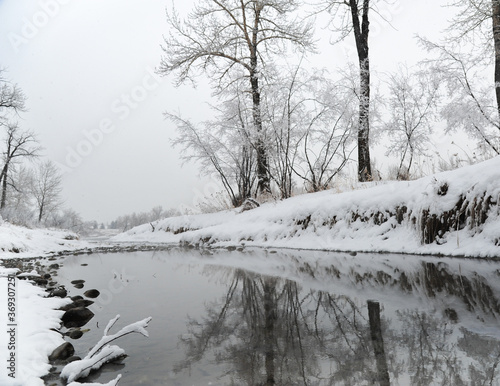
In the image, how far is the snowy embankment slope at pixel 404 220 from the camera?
13.8ft

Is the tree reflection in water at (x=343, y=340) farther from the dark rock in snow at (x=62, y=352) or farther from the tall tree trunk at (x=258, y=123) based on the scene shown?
the tall tree trunk at (x=258, y=123)

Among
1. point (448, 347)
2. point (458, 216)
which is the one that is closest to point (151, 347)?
point (448, 347)

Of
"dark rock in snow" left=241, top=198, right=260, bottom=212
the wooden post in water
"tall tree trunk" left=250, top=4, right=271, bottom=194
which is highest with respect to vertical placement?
"tall tree trunk" left=250, top=4, right=271, bottom=194

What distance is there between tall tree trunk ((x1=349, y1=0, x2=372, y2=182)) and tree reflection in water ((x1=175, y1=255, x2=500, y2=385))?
25.7ft

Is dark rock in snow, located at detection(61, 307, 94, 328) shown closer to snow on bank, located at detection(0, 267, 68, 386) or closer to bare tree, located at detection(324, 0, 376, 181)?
snow on bank, located at detection(0, 267, 68, 386)

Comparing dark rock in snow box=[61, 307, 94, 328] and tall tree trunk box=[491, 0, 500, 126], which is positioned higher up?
tall tree trunk box=[491, 0, 500, 126]

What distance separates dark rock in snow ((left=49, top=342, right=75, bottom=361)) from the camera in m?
1.84

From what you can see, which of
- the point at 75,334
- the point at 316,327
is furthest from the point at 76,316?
the point at 316,327

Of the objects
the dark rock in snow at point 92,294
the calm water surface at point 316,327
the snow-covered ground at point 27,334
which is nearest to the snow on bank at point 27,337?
the snow-covered ground at point 27,334

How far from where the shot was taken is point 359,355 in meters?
1.65

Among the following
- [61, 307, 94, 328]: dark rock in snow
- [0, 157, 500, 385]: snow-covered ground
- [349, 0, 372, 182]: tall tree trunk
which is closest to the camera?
[0, 157, 500, 385]: snow-covered ground

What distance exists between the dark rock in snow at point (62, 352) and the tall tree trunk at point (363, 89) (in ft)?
31.7

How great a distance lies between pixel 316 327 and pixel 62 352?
1.61m

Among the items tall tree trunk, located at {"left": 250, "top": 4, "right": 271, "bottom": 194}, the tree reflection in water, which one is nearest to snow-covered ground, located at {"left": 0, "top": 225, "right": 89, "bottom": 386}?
the tree reflection in water
